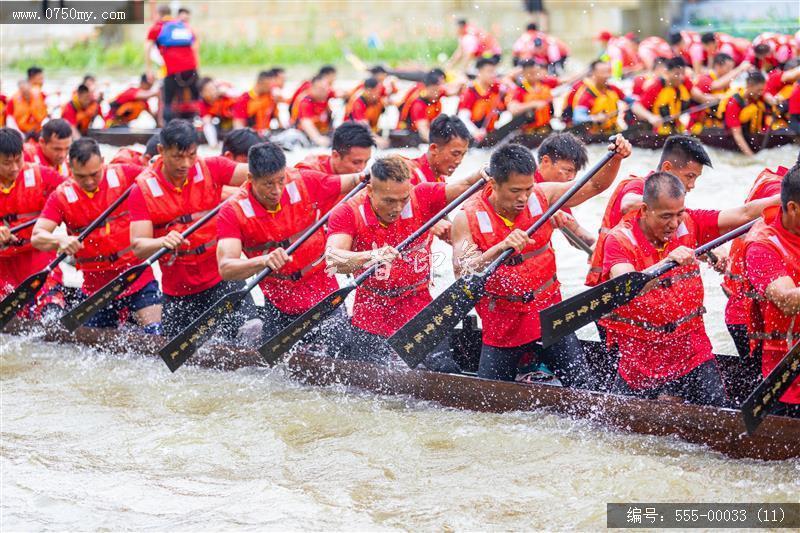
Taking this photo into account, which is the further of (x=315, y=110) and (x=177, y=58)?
(x=177, y=58)

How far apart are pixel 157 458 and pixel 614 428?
208 cm

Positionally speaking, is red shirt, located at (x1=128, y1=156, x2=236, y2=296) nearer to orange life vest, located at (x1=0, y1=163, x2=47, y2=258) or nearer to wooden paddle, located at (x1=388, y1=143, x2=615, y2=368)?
orange life vest, located at (x1=0, y1=163, x2=47, y2=258)

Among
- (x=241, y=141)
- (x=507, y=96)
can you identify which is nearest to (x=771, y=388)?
(x=241, y=141)

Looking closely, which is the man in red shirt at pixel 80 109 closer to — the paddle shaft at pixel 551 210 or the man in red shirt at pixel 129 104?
the man in red shirt at pixel 129 104

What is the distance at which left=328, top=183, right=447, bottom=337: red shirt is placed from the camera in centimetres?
552

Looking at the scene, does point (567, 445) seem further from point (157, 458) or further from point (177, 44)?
point (177, 44)

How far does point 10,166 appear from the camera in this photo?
22.5 feet

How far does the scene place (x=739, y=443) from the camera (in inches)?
184

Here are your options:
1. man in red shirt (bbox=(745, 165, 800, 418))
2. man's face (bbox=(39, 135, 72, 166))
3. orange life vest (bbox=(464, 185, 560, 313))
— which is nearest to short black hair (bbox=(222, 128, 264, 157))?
man's face (bbox=(39, 135, 72, 166))

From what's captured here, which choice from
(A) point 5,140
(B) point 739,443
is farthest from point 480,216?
(A) point 5,140

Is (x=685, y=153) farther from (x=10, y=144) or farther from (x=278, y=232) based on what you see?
(x=10, y=144)

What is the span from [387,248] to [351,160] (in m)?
1.09

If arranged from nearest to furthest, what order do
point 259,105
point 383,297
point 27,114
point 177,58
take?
point 383,297, point 259,105, point 27,114, point 177,58

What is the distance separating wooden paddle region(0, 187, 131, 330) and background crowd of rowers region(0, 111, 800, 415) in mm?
47
